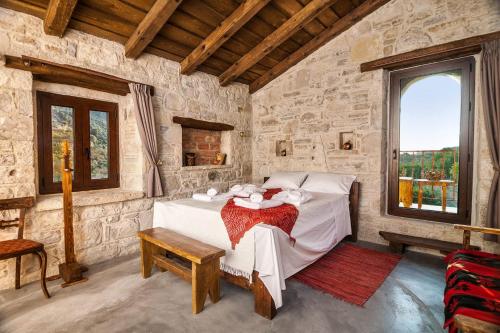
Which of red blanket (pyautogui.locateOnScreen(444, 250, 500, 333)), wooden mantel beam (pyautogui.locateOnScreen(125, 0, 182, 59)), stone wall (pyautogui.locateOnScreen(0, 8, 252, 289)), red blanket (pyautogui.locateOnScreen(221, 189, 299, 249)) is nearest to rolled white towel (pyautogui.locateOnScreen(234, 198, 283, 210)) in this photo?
red blanket (pyautogui.locateOnScreen(221, 189, 299, 249))

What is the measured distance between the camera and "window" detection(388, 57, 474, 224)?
2.88 meters

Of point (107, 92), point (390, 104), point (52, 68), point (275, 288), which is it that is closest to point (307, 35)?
point (390, 104)

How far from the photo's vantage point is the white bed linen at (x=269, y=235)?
1771mm

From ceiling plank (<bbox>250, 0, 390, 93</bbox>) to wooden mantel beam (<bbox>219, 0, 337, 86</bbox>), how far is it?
698 mm

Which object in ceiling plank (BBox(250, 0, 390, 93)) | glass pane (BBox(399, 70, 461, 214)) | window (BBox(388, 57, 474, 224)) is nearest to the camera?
window (BBox(388, 57, 474, 224))

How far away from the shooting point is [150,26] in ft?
8.42

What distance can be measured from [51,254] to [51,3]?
7.65ft

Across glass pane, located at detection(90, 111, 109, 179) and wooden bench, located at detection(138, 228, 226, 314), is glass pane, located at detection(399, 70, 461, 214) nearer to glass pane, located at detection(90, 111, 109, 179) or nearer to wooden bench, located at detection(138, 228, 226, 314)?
wooden bench, located at detection(138, 228, 226, 314)

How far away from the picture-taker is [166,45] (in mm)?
3111

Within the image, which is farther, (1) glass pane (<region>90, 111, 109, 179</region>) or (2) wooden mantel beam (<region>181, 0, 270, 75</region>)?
(1) glass pane (<region>90, 111, 109, 179</region>)

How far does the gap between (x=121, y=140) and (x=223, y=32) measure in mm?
1871

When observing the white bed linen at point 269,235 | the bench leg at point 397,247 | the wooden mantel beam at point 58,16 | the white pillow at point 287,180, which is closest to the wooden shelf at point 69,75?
the wooden mantel beam at point 58,16

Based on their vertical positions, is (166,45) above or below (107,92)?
above

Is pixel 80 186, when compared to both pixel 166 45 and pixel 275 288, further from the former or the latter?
pixel 275 288
